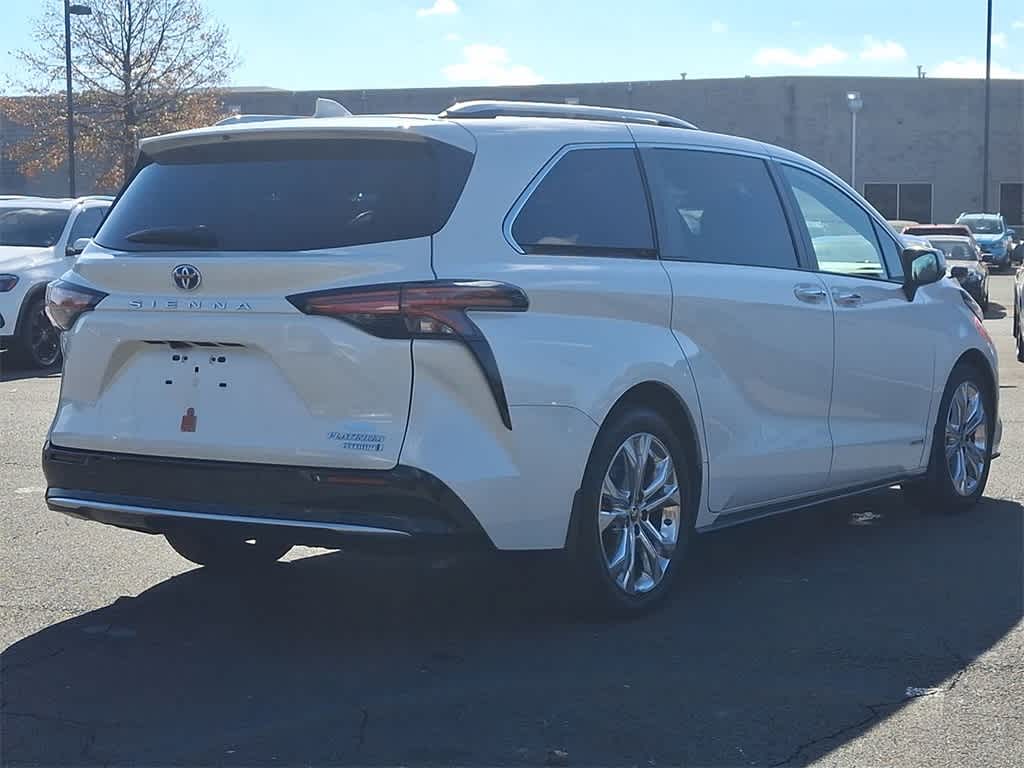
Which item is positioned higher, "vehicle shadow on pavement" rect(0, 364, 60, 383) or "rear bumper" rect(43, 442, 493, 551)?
"rear bumper" rect(43, 442, 493, 551)

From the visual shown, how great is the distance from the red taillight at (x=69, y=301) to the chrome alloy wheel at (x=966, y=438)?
14.7ft

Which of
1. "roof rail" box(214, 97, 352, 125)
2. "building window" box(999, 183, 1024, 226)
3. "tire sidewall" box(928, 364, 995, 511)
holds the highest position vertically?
"building window" box(999, 183, 1024, 226)

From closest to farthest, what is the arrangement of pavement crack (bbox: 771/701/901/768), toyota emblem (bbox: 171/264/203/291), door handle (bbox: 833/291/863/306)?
pavement crack (bbox: 771/701/901/768)
toyota emblem (bbox: 171/264/203/291)
door handle (bbox: 833/291/863/306)

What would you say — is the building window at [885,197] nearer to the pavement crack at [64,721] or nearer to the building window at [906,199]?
the building window at [906,199]

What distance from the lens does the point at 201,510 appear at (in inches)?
208

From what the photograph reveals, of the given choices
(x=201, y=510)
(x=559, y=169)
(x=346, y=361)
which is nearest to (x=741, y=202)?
(x=559, y=169)

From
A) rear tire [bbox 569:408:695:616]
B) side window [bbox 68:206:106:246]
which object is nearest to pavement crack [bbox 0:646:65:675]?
rear tire [bbox 569:408:695:616]

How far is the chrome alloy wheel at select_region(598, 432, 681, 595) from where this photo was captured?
18.6 ft

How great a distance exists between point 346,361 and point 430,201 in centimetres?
63

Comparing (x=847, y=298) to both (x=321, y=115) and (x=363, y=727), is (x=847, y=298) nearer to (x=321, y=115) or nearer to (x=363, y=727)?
(x=321, y=115)

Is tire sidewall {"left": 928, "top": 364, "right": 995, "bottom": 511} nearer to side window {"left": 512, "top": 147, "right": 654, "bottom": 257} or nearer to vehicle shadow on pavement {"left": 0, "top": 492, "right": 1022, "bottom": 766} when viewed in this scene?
vehicle shadow on pavement {"left": 0, "top": 492, "right": 1022, "bottom": 766}

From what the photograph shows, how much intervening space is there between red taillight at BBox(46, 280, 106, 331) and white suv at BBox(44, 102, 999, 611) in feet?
0.04

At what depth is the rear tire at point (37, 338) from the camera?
51.0ft

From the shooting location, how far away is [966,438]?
824 cm
